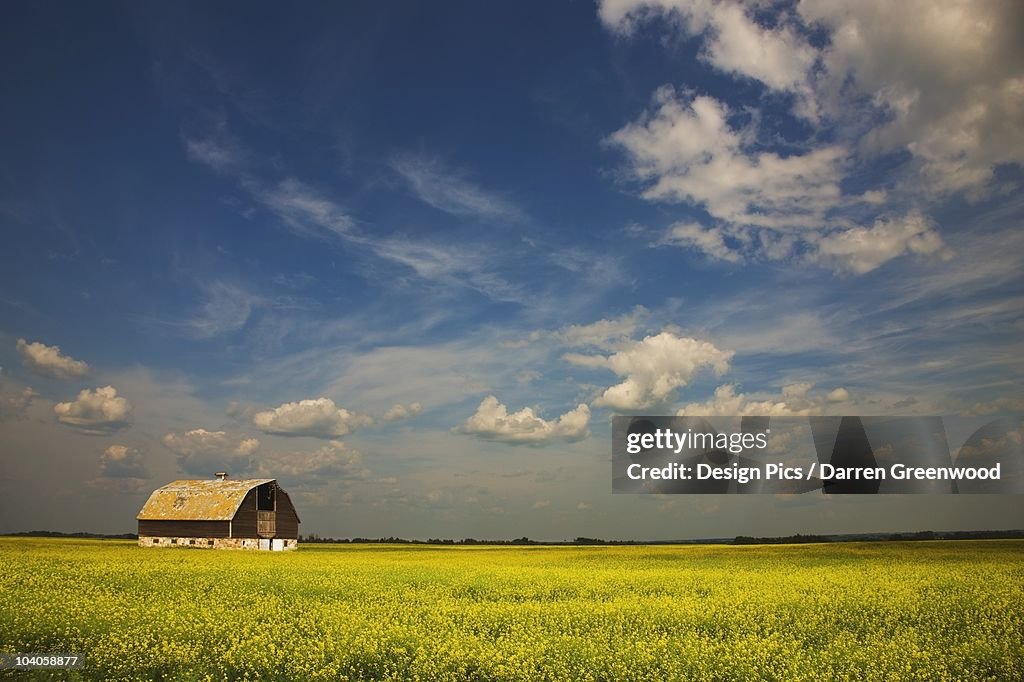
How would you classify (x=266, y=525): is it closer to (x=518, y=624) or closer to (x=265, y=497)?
(x=265, y=497)

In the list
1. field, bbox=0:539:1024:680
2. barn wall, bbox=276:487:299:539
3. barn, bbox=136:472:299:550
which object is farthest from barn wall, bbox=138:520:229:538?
field, bbox=0:539:1024:680

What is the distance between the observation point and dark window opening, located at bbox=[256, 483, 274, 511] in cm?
6281

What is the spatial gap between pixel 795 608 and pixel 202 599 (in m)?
18.2

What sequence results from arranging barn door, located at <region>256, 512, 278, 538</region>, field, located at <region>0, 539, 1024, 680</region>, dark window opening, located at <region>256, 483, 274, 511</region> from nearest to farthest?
field, located at <region>0, 539, 1024, 680</region> → barn door, located at <region>256, 512, 278, 538</region> → dark window opening, located at <region>256, 483, 274, 511</region>

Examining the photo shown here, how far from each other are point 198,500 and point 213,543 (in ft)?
16.6

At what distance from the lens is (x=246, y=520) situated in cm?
6078

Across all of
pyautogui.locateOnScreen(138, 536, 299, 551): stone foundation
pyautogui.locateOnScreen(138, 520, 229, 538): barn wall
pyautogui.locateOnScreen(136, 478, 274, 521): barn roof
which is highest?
pyautogui.locateOnScreen(136, 478, 274, 521): barn roof

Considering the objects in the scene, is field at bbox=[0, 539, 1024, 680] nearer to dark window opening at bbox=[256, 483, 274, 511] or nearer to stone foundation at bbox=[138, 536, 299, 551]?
stone foundation at bbox=[138, 536, 299, 551]

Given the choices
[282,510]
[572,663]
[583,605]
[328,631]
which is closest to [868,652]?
[572,663]

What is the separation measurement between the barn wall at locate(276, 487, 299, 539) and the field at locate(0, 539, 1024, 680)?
1372 inches

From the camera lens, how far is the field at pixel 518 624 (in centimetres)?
1368

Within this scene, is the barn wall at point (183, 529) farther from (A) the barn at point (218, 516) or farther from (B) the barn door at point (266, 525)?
(B) the barn door at point (266, 525)

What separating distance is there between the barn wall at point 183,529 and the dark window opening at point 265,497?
3823 mm

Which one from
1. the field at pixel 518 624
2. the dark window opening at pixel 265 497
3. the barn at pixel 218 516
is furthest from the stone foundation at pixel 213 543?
the field at pixel 518 624
